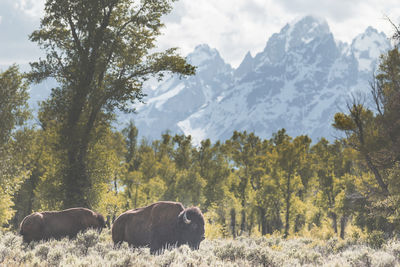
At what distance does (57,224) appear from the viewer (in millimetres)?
11891

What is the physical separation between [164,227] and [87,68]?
1099cm

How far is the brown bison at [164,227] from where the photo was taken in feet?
34.6

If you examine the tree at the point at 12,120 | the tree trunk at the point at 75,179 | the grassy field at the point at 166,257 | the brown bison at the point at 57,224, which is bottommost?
the grassy field at the point at 166,257

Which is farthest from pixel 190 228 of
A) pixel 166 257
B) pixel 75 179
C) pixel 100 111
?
pixel 100 111

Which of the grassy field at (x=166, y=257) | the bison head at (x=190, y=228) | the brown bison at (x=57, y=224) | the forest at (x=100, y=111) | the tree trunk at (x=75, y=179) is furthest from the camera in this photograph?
the tree trunk at (x=75, y=179)

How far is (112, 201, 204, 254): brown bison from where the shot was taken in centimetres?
1055

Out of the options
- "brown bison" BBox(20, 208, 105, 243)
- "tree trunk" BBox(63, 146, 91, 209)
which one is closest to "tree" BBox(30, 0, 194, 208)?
"tree trunk" BBox(63, 146, 91, 209)

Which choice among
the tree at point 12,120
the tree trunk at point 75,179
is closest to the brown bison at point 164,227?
the tree trunk at point 75,179

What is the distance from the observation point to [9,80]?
88.3 ft

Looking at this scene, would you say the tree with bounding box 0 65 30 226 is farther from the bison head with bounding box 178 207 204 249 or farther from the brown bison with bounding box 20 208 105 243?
the bison head with bounding box 178 207 204 249

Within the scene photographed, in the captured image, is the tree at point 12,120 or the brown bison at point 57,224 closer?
the brown bison at point 57,224

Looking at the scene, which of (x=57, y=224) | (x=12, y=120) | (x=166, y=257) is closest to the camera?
(x=166, y=257)

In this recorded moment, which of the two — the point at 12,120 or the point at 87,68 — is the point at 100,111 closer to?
the point at 87,68

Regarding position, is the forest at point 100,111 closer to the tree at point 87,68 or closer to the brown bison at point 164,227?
the tree at point 87,68
